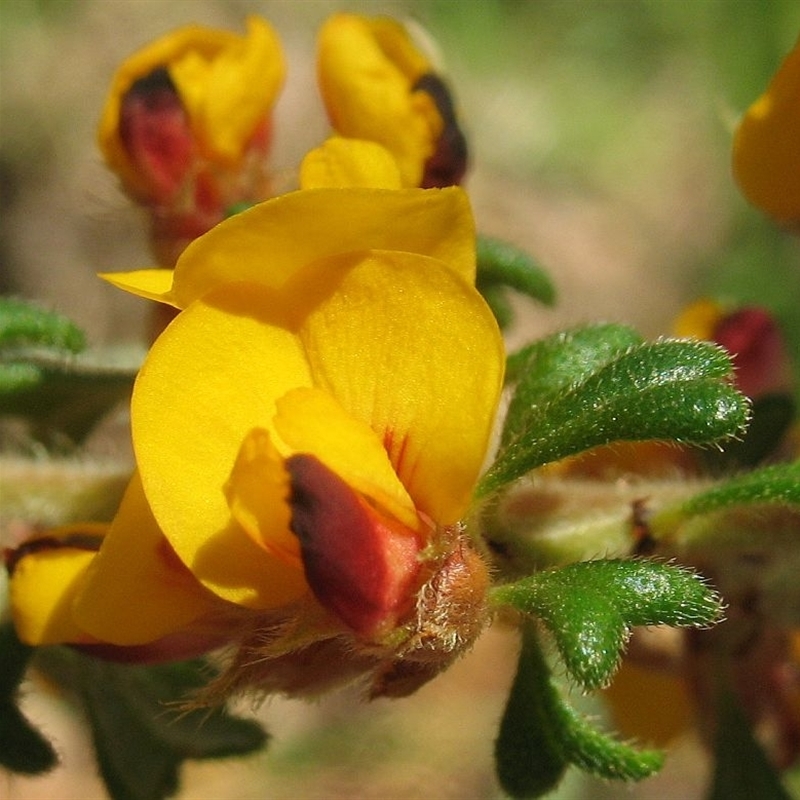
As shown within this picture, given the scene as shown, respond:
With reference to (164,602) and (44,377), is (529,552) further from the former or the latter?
(44,377)

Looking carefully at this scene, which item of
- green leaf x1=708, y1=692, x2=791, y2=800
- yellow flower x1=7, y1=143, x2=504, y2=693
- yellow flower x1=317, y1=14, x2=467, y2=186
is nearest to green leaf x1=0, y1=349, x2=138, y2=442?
yellow flower x1=317, y1=14, x2=467, y2=186

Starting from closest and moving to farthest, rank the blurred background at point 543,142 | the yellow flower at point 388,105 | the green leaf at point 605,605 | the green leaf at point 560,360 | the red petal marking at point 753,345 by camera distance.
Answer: the green leaf at point 605,605 < the green leaf at point 560,360 < the yellow flower at point 388,105 < the red petal marking at point 753,345 < the blurred background at point 543,142

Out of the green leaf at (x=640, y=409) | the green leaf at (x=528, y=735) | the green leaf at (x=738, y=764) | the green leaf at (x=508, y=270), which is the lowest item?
the green leaf at (x=738, y=764)

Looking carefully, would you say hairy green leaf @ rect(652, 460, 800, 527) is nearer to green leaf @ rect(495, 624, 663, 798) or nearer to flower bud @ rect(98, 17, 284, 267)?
green leaf @ rect(495, 624, 663, 798)

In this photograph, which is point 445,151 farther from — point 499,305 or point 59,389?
point 59,389

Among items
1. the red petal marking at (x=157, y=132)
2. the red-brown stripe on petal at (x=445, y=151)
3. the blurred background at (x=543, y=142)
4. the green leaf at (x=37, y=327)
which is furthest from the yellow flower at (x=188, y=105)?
the blurred background at (x=543, y=142)

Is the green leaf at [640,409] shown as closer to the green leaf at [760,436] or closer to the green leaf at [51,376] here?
the green leaf at [51,376]

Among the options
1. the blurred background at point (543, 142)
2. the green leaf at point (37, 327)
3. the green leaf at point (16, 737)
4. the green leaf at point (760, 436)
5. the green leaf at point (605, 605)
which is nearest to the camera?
the green leaf at point (605, 605)

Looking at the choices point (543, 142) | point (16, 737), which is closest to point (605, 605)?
point (16, 737)

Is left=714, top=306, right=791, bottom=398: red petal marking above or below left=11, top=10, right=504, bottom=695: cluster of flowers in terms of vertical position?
below
